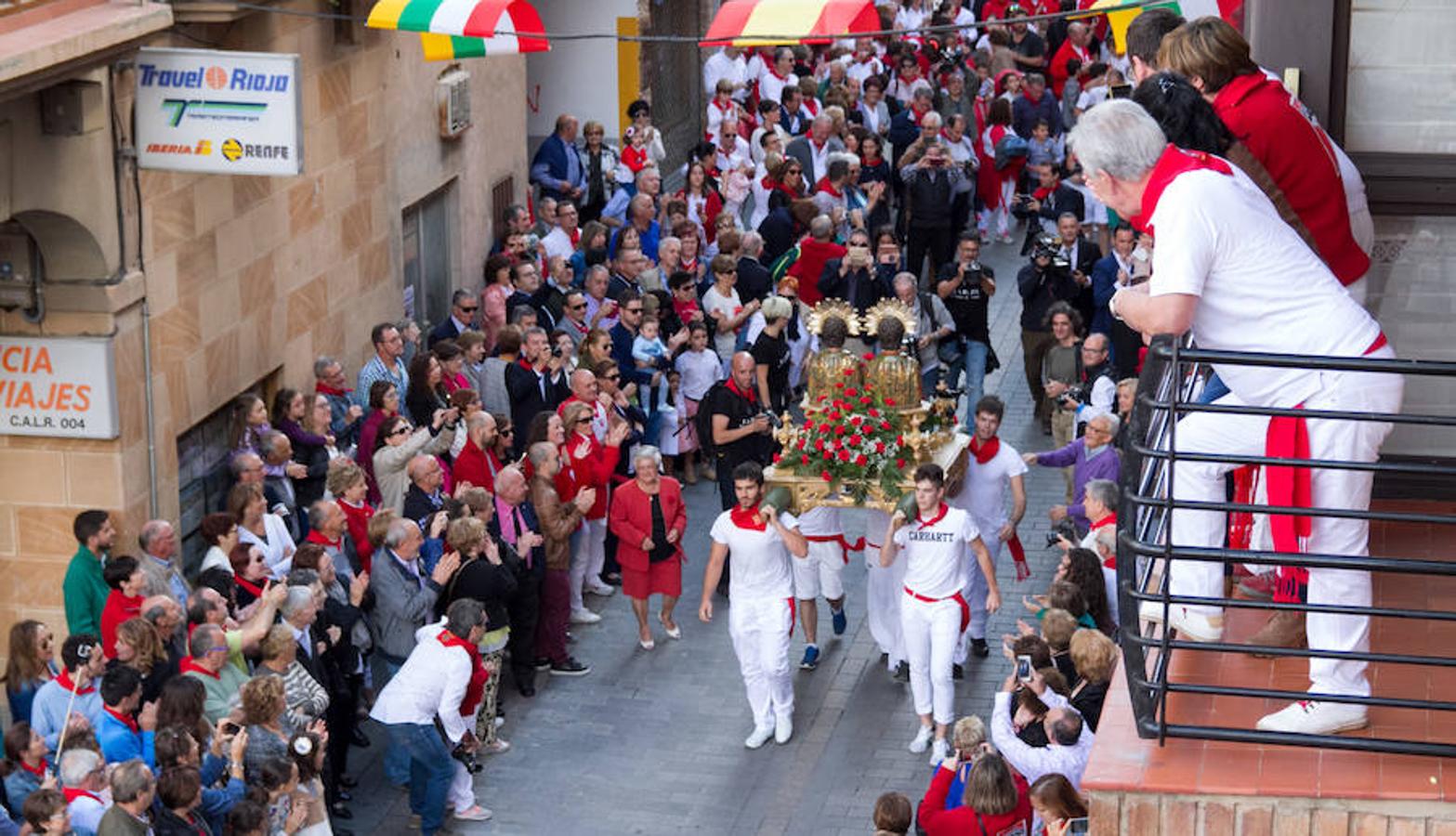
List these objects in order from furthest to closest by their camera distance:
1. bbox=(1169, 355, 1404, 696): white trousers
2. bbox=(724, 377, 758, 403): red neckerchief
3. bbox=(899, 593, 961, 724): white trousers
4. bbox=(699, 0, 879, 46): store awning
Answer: bbox=(724, 377, 758, 403): red neckerchief < bbox=(899, 593, 961, 724): white trousers < bbox=(699, 0, 879, 46): store awning < bbox=(1169, 355, 1404, 696): white trousers

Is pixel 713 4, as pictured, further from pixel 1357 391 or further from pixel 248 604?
pixel 1357 391

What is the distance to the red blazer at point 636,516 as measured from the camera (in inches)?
602

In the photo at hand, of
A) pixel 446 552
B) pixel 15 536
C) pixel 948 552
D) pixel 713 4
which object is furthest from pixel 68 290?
pixel 713 4

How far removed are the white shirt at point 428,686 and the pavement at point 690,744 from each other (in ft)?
2.99

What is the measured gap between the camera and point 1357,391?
613cm

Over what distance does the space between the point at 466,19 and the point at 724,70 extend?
14423 mm

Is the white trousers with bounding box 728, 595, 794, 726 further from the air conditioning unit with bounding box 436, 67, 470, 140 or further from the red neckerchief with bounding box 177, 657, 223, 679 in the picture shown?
the air conditioning unit with bounding box 436, 67, 470, 140

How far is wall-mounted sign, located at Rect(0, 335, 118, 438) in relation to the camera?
1352 centimetres

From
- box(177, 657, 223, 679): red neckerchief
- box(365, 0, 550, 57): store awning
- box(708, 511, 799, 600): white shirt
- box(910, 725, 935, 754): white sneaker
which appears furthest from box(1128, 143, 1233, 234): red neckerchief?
box(910, 725, 935, 754): white sneaker

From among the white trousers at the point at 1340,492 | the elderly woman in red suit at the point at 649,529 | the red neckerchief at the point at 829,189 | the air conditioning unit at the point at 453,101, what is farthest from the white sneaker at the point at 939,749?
the red neckerchief at the point at 829,189

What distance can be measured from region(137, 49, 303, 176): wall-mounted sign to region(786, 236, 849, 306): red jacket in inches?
297

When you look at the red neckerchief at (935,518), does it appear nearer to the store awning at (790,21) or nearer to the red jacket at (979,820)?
the red jacket at (979,820)

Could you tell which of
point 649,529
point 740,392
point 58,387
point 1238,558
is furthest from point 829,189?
point 1238,558

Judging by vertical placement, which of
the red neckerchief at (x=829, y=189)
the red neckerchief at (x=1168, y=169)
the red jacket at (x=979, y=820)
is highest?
the red neckerchief at (x=1168, y=169)
